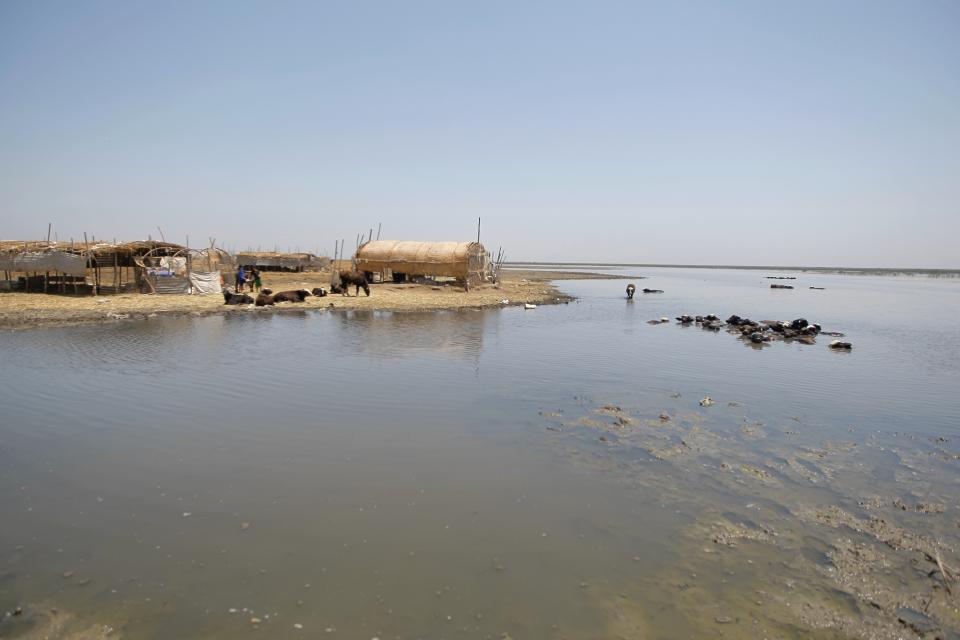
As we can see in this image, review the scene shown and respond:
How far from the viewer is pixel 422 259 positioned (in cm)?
3403

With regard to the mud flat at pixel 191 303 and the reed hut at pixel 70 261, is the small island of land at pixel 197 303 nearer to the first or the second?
the mud flat at pixel 191 303

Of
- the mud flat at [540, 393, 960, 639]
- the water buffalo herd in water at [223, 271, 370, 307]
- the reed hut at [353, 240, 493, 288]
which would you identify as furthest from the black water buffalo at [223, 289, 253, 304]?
the mud flat at [540, 393, 960, 639]

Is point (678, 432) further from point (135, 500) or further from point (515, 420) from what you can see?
point (135, 500)

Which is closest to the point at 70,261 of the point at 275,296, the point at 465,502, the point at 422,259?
the point at 275,296

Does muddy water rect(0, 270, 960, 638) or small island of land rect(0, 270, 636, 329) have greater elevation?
small island of land rect(0, 270, 636, 329)

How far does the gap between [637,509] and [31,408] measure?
355 inches

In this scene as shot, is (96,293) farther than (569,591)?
Yes

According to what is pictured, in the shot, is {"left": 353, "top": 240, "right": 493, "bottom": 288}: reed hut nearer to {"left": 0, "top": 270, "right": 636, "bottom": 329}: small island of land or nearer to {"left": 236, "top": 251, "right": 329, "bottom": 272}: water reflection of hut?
{"left": 0, "top": 270, "right": 636, "bottom": 329}: small island of land

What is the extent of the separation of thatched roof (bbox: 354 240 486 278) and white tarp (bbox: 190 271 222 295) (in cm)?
990

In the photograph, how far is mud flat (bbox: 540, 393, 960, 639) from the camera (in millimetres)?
4121

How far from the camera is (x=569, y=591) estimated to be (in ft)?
14.2

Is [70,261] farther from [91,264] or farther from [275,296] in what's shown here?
[275,296]

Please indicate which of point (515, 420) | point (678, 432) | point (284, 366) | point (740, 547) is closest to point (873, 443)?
point (678, 432)

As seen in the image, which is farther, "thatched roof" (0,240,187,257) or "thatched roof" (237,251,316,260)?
"thatched roof" (237,251,316,260)
